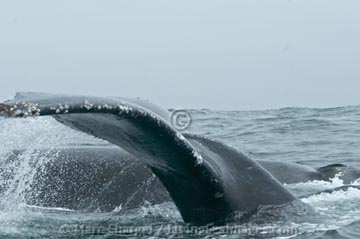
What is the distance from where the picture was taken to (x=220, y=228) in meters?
5.26

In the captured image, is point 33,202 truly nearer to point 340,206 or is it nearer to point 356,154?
point 340,206

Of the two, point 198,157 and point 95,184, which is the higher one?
point 198,157

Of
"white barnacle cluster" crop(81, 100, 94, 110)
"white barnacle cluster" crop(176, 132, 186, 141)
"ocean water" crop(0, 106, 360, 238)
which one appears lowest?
"ocean water" crop(0, 106, 360, 238)

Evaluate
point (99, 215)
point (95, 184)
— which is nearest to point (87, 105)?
point (99, 215)

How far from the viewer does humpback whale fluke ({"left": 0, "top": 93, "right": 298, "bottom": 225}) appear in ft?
13.8

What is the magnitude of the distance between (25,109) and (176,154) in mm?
1168

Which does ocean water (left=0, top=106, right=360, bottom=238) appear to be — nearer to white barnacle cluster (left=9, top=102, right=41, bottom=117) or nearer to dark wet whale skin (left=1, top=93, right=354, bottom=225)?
dark wet whale skin (left=1, top=93, right=354, bottom=225)

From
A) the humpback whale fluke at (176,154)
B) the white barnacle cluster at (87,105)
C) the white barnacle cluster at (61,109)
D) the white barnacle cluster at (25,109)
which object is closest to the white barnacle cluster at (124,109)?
the humpback whale fluke at (176,154)

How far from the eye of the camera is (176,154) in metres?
A: 4.74

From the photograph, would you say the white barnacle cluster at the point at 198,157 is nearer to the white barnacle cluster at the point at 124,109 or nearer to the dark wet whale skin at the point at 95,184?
the white barnacle cluster at the point at 124,109

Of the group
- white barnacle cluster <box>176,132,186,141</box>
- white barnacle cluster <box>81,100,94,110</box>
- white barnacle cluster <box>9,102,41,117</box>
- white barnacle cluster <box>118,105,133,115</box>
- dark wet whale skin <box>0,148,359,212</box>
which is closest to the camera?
white barnacle cluster <box>9,102,41,117</box>

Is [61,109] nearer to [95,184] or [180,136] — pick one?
[180,136]

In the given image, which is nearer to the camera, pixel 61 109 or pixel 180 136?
pixel 61 109

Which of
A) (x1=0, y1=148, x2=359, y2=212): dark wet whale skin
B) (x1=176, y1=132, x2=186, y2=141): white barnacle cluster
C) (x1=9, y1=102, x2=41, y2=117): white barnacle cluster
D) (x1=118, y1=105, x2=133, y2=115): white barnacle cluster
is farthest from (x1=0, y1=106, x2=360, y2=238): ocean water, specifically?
(x1=9, y1=102, x2=41, y2=117): white barnacle cluster
